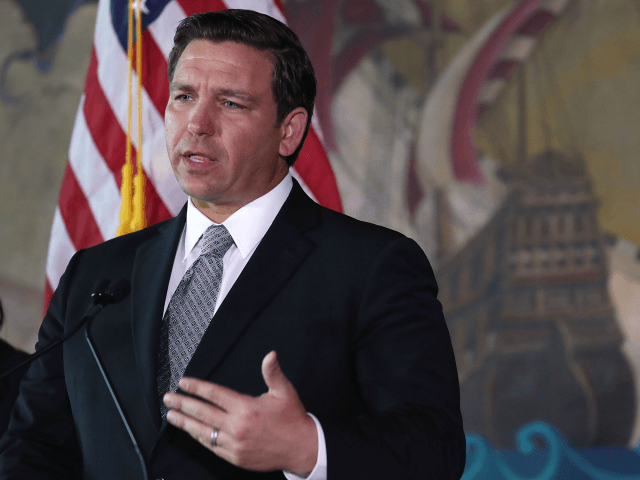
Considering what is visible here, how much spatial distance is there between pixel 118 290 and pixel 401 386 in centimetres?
51

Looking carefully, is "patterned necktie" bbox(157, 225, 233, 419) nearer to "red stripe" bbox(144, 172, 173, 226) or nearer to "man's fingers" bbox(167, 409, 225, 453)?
"man's fingers" bbox(167, 409, 225, 453)

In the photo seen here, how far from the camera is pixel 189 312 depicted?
45.9 inches

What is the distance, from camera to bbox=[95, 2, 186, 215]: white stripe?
2.12 meters

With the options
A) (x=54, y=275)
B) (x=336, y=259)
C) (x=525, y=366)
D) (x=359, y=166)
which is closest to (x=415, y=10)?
(x=359, y=166)

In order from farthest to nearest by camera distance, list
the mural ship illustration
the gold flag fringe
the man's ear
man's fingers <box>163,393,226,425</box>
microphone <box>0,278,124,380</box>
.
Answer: the mural ship illustration
the gold flag fringe
the man's ear
microphone <box>0,278,124,380</box>
man's fingers <box>163,393,226,425</box>

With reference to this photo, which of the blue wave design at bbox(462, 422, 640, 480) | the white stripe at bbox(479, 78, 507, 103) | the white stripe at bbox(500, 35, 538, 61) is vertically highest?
the white stripe at bbox(500, 35, 538, 61)

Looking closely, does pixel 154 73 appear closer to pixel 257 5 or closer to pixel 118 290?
pixel 257 5

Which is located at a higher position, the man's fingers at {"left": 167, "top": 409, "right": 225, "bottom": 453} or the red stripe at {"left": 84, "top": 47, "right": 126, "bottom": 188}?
the red stripe at {"left": 84, "top": 47, "right": 126, "bottom": 188}

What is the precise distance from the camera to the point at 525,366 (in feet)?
12.3

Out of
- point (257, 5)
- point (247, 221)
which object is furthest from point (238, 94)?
point (257, 5)

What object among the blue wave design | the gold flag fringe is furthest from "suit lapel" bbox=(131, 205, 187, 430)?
the blue wave design

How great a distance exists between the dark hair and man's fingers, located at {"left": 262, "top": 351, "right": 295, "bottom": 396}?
63 centimetres

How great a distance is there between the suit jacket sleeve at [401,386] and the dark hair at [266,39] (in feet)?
1.30

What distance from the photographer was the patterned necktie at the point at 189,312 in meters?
1.12
